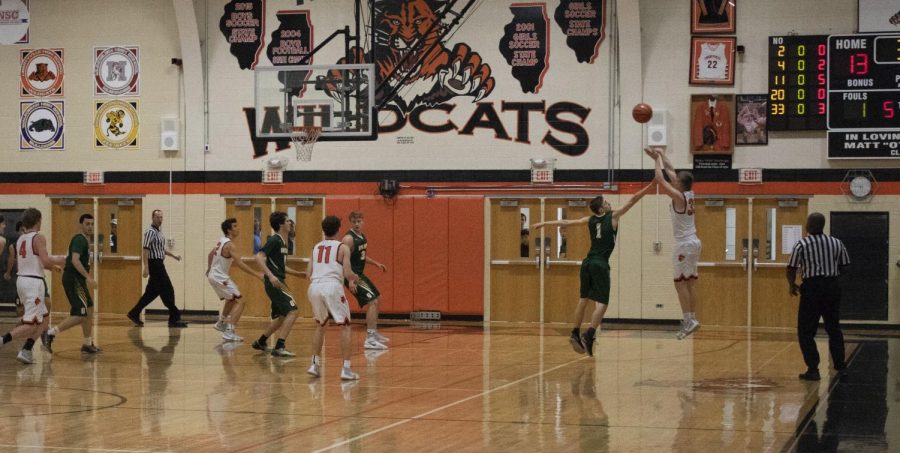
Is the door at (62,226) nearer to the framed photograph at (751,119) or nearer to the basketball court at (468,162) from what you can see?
the basketball court at (468,162)

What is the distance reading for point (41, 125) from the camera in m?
22.1

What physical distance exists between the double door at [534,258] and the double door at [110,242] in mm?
7137

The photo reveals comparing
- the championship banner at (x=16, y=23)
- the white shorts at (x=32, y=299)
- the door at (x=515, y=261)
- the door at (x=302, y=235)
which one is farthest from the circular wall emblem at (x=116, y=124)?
the white shorts at (x=32, y=299)

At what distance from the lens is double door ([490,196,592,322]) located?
65.7 ft

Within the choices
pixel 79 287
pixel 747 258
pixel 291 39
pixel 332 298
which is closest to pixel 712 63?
pixel 747 258

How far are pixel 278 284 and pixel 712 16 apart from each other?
9744mm

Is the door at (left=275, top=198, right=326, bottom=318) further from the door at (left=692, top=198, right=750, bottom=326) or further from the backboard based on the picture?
the door at (left=692, top=198, right=750, bottom=326)

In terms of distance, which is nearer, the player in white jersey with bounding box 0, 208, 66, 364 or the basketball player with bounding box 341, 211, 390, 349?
the player in white jersey with bounding box 0, 208, 66, 364

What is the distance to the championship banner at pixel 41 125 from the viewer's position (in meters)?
22.0

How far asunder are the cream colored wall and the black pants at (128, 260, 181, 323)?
10.3ft

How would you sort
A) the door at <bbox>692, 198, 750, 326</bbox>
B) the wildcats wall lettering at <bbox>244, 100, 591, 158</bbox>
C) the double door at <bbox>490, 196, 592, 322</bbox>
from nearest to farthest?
the door at <bbox>692, 198, 750, 326</bbox>
the wildcats wall lettering at <bbox>244, 100, 591, 158</bbox>
the double door at <bbox>490, 196, 592, 322</bbox>

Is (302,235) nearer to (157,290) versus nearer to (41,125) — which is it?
(157,290)

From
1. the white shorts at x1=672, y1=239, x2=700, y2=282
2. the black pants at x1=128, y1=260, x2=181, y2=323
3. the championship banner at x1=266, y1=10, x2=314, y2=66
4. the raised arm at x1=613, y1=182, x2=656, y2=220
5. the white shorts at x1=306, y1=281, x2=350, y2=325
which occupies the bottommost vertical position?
the black pants at x1=128, y1=260, x2=181, y2=323

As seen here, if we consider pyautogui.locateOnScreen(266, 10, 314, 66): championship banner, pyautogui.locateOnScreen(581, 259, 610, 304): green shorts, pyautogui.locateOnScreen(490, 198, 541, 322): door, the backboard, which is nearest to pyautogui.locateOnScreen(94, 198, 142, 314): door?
pyautogui.locateOnScreen(266, 10, 314, 66): championship banner
